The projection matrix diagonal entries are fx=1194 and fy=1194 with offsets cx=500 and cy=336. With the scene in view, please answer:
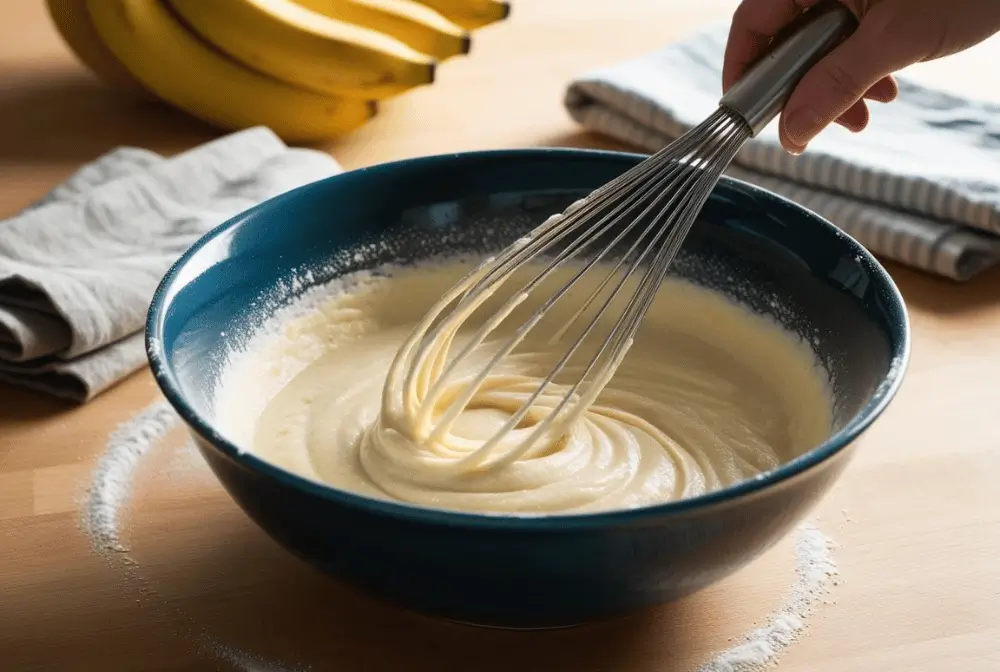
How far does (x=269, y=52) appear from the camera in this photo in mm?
1310

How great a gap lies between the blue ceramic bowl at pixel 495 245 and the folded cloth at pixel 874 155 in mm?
294

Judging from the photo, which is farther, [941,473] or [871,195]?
[871,195]

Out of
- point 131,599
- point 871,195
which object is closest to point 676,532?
point 131,599

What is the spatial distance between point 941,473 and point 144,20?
96 centimetres

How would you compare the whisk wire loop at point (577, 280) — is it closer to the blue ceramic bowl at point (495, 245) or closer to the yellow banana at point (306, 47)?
the blue ceramic bowl at point (495, 245)

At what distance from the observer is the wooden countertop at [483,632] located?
0.69 meters

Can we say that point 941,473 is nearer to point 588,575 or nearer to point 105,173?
point 588,575

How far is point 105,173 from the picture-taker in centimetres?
124

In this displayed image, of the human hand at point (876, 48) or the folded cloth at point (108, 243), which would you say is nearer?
the human hand at point (876, 48)

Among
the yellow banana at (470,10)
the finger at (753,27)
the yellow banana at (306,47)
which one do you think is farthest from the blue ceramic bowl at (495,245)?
the yellow banana at (470,10)

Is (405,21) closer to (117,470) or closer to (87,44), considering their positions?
(87,44)

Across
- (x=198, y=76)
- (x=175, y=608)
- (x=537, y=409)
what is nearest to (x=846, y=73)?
(x=537, y=409)

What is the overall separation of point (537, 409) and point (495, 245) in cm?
20

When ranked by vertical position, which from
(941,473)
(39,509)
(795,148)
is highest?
(795,148)
